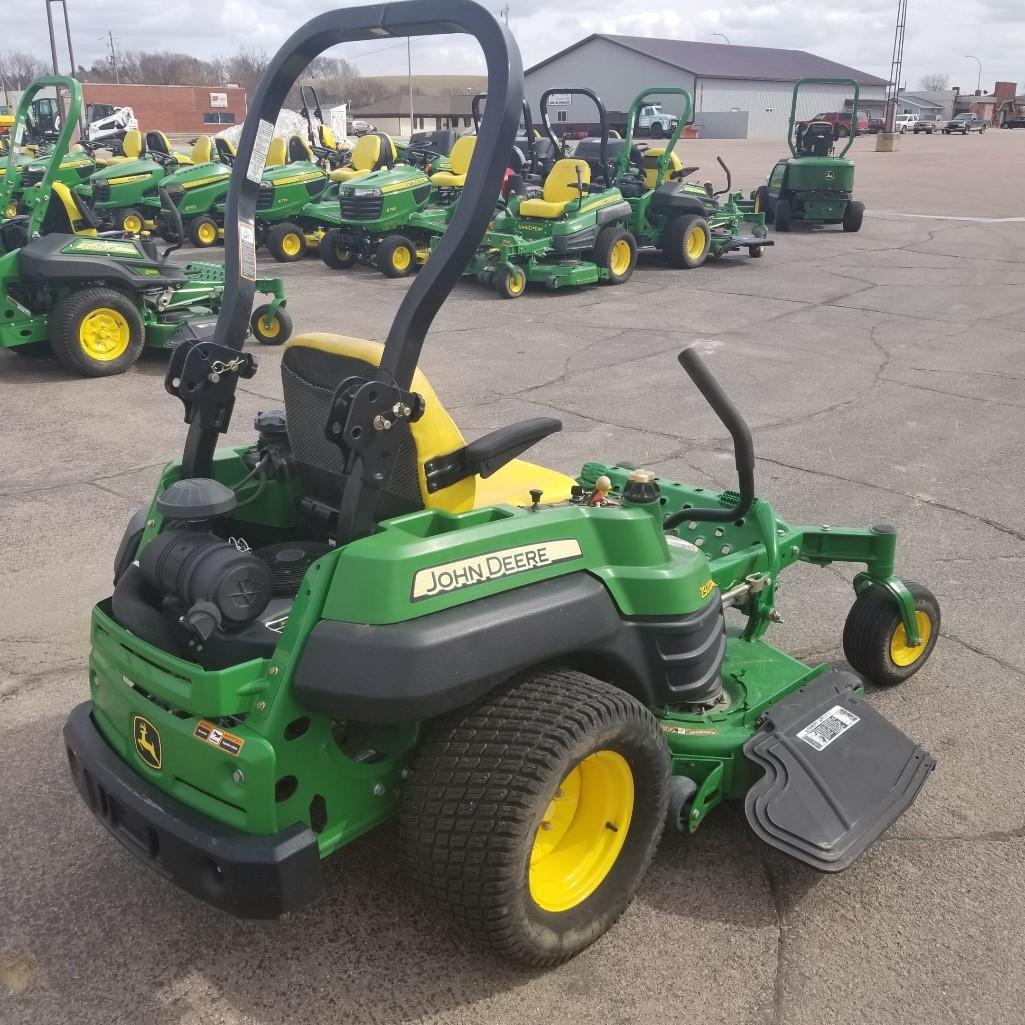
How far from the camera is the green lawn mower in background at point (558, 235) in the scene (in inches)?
455

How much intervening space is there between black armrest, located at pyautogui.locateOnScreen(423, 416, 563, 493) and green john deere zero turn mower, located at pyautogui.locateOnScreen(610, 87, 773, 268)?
36.1 feet

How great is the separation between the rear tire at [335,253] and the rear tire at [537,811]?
38.8ft

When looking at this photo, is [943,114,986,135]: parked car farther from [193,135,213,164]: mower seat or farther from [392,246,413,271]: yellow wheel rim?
Result: [392,246,413,271]: yellow wheel rim

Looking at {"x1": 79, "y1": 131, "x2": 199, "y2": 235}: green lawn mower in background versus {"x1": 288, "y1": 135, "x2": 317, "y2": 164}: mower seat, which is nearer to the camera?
{"x1": 79, "y1": 131, "x2": 199, "y2": 235}: green lawn mower in background

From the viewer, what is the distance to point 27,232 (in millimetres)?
8219

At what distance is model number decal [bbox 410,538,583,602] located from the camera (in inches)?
85.3

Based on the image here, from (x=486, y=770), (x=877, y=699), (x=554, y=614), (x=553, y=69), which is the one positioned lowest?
(x=877, y=699)

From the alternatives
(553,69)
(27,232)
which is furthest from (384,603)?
(553,69)

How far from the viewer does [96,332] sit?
8.08 meters

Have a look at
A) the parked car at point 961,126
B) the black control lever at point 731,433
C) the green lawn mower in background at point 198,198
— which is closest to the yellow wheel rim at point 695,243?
the green lawn mower in background at point 198,198

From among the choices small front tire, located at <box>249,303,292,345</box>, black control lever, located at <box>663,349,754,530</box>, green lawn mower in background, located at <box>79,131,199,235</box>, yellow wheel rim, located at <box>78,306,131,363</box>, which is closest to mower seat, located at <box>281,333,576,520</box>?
black control lever, located at <box>663,349,754,530</box>

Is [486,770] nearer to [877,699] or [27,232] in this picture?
[877,699]

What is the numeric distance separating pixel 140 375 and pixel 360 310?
3219 mm

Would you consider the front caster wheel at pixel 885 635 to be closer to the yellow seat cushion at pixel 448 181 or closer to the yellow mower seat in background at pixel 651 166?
the yellow mower seat in background at pixel 651 166
